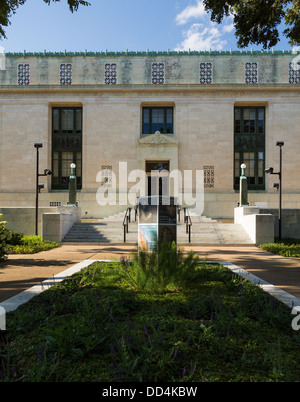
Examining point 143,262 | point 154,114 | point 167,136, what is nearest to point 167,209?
point 143,262

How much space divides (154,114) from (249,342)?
94.2 ft

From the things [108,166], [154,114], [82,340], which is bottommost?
[82,340]

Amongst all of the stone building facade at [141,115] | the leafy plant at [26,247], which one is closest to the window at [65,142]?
the stone building facade at [141,115]

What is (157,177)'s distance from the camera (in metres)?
29.6

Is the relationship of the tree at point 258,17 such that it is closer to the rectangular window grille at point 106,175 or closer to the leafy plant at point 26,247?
the leafy plant at point 26,247

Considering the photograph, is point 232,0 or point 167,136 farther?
point 167,136

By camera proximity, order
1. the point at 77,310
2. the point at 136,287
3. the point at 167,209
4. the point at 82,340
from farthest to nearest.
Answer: the point at 167,209 < the point at 136,287 < the point at 77,310 < the point at 82,340

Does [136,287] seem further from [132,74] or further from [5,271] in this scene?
[132,74]

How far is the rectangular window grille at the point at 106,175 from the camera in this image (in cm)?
2889

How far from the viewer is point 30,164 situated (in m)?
29.3

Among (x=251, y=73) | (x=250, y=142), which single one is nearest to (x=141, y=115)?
(x=250, y=142)

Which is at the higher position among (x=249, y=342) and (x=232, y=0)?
(x=232, y=0)

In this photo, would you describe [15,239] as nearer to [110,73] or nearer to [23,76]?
[110,73]

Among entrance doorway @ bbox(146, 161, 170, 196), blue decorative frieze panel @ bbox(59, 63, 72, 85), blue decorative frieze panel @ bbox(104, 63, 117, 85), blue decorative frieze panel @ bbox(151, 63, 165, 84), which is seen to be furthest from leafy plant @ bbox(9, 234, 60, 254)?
blue decorative frieze panel @ bbox(151, 63, 165, 84)
